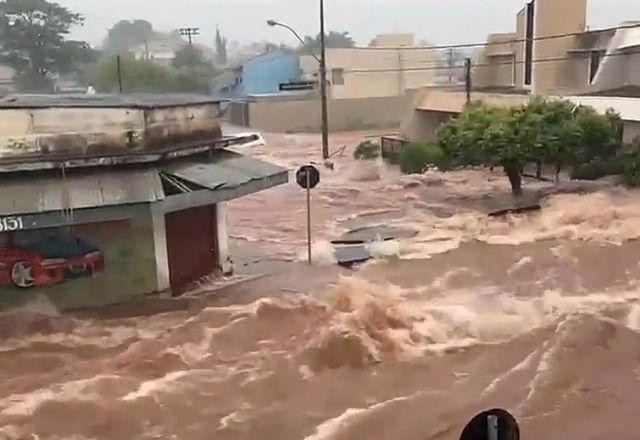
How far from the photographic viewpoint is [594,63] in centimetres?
3309

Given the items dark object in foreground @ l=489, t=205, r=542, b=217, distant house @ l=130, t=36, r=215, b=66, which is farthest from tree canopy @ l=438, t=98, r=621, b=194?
distant house @ l=130, t=36, r=215, b=66

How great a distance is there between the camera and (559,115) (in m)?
23.1

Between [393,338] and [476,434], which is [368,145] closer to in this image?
[393,338]

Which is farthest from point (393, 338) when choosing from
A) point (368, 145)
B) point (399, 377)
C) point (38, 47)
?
point (38, 47)

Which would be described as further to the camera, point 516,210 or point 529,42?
point 529,42

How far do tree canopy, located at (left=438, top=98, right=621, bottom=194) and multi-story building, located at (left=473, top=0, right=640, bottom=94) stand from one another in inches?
311

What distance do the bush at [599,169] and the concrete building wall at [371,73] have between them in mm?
29835

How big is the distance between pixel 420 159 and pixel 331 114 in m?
20.2

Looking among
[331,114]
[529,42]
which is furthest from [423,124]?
[331,114]

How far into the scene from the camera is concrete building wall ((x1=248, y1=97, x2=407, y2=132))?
49344 millimetres

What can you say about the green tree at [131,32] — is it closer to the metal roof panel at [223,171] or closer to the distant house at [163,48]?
the distant house at [163,48]

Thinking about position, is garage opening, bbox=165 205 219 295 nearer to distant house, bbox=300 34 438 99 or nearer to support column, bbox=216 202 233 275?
support column, bbox=216 202 233 275

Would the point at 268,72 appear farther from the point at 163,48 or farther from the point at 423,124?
the point at 163,48

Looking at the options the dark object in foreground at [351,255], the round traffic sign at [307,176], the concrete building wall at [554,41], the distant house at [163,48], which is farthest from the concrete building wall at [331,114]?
the distant house at [163,48]
